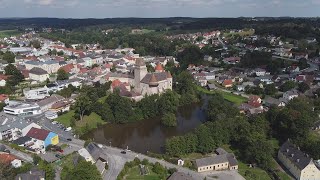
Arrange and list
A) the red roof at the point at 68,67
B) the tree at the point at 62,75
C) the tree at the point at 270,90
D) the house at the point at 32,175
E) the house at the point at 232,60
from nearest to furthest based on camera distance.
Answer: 1. the house at the point at 32,175
2. the tree at the point at 270,90
3. the tree at the point at 62,75
4. the red roof at the point at 68,67
5. the house at the point at 232,60

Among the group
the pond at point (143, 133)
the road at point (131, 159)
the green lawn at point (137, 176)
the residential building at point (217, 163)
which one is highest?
the residential building at point (217, 163)

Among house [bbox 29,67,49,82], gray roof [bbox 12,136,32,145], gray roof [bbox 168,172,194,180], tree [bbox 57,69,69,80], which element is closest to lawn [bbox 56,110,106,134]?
gray roof [bbox 12,136,32,145]

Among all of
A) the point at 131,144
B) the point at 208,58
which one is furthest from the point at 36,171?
the point at 208,58

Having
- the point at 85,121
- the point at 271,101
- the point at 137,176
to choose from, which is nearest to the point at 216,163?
the point at 137,176

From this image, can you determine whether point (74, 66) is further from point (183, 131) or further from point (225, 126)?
point (225, 126)

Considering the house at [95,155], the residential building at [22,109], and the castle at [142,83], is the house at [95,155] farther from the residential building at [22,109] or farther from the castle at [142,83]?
the castle at [142,83]

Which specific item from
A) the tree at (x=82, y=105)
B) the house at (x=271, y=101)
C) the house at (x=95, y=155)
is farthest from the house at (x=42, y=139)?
the house at (x=271, y=101)

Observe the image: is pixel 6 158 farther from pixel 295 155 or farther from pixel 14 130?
pixel 295 155
